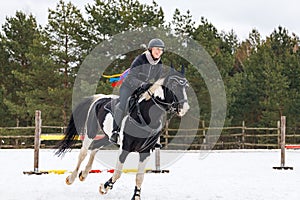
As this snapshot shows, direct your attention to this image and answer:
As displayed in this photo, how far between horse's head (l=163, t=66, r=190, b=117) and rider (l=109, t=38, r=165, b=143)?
1.13 ft

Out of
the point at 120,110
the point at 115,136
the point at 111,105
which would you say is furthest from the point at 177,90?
the point at 111,105

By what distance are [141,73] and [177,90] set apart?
675 mm

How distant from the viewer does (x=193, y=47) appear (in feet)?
74.8

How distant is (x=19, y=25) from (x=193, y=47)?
38.6ft

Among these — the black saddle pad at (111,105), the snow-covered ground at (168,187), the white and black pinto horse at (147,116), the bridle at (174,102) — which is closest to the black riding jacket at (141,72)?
the white and black pinto horse at (147,116)

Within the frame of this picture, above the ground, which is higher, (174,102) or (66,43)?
(66,43)

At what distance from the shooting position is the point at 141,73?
5844 mm

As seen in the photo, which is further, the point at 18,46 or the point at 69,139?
the point at 18,46

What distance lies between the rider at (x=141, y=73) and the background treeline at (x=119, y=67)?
1582cm

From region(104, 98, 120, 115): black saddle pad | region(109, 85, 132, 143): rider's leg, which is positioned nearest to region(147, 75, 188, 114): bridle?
region(109, 85, 132, 143): rider's leg

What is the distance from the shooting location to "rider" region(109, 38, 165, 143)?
19.0ft

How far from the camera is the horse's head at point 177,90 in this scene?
17.5ft

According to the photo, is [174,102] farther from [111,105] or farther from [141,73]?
[111,105]

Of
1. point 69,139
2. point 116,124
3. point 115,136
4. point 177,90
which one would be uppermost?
point 177,90
